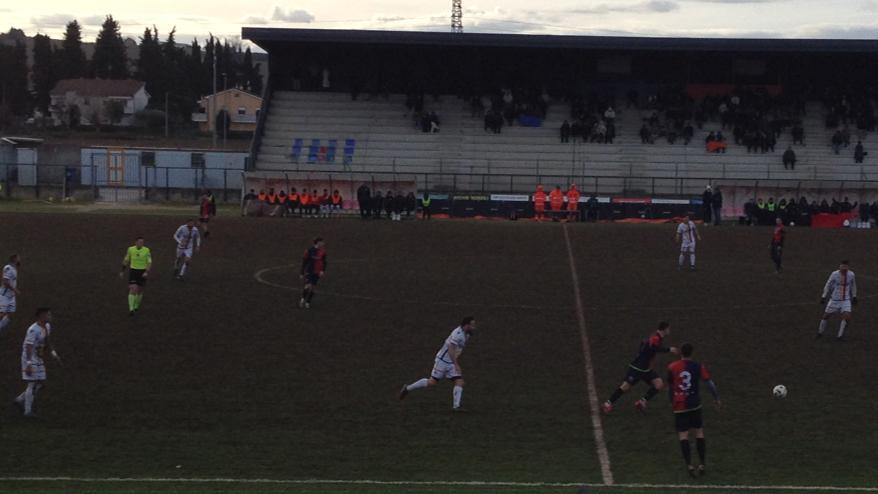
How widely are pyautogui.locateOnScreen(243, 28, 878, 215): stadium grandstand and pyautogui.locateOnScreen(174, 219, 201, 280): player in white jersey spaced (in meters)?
30.2

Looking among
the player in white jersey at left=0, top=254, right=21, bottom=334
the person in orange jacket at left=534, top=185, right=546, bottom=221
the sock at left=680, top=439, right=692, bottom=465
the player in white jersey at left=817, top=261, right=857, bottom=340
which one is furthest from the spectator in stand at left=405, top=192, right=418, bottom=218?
the sock at left=680, top=439, right=692, bottom=465

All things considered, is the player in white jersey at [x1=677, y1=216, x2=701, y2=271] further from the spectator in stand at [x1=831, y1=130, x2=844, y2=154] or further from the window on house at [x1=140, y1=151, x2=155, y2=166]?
the window on house at [x1=140, y1=151, x2=155, y2=166]

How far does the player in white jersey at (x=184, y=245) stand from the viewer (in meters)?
Answer: 35.4

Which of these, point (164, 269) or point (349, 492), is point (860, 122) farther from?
point (349, 492)

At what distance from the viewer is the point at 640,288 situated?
35812 millimetres

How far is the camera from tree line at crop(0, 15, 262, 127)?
154 m

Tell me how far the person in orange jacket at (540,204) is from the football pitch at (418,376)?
1773 cm

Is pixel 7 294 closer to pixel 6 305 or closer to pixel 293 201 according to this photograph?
pixel 6 305

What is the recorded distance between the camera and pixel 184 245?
35531 mm

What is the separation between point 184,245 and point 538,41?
134 ft

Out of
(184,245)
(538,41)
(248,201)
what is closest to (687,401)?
(184,245)

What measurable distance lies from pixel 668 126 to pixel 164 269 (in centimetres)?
4103

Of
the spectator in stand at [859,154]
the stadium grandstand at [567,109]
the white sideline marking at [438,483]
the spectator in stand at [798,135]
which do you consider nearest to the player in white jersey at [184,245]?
the white sideline marking at [438,483]

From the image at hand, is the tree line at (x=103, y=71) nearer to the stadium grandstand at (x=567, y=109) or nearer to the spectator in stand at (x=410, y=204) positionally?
the stadium grandstand at (x=567, y=109)
